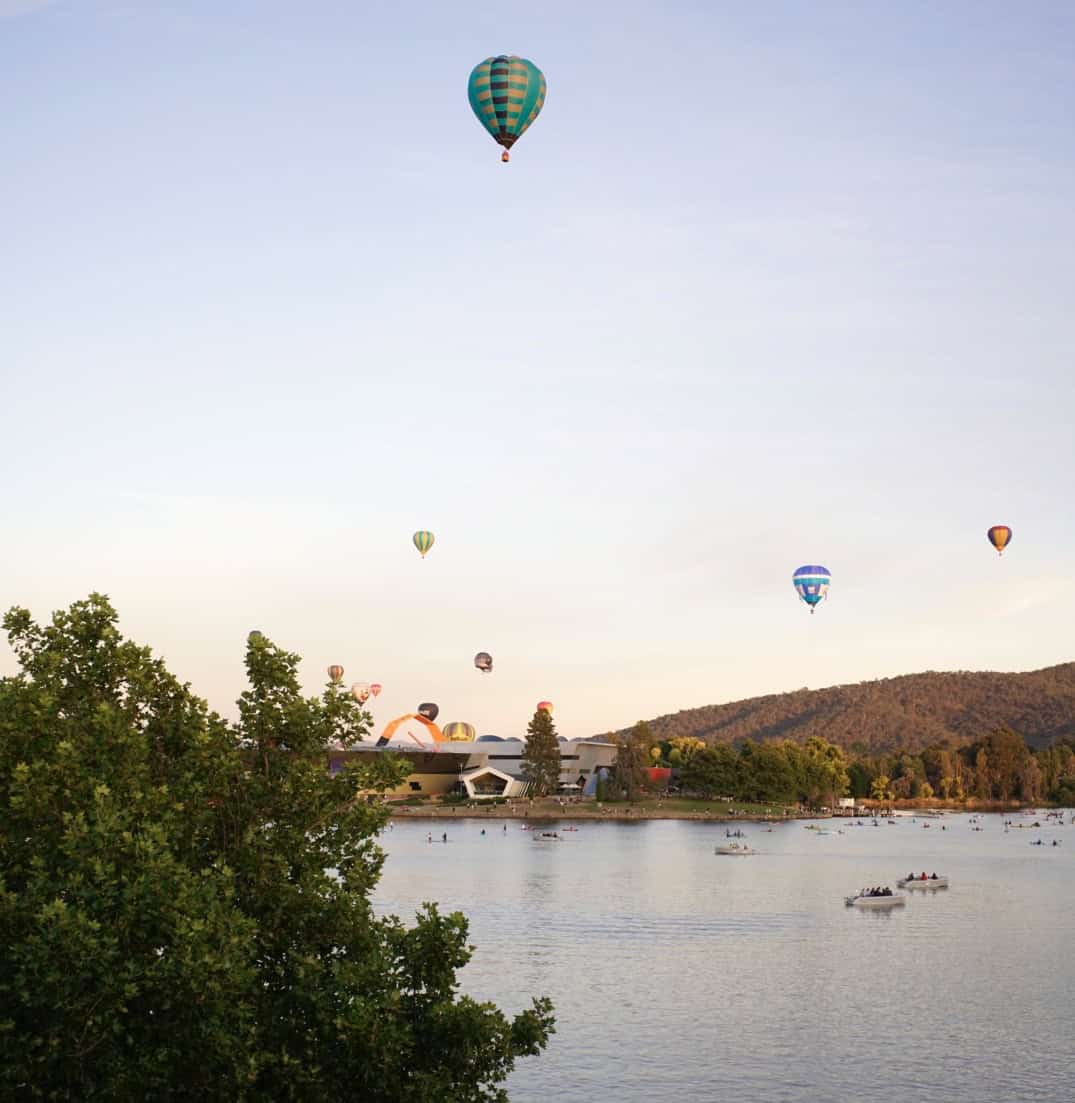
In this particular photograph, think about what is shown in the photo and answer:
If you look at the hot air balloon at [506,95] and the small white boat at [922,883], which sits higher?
the hot air balloon at [506,95]

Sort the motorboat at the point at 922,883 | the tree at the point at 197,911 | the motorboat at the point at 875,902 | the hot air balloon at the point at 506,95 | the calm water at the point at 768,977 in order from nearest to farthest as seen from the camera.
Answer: the tree at the point at 197,911 → the calm water at the point at 768,977 → the hot air balloon at the point at 506,95 → the motorboat at the point at 875,902 → the motorboat at the point at 922,883

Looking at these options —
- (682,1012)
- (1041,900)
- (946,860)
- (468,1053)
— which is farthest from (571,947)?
(946,860)

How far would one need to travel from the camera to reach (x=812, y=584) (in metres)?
164

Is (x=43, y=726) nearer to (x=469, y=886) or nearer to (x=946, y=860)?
(x=469, y=886)

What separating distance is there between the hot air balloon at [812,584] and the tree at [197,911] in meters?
137

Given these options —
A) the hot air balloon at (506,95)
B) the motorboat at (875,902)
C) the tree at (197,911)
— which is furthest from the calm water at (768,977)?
the hot air balloon at (506,95)

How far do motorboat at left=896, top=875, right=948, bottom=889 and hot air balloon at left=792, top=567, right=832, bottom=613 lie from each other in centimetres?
3890

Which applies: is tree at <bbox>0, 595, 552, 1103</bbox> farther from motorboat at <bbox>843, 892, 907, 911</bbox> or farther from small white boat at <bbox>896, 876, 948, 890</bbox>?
small white boat at <bbox>896, 876, 948, 890</bbox>

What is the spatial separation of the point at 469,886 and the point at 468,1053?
10173 cm

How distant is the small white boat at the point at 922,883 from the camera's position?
13175cm

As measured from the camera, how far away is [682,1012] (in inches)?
2724

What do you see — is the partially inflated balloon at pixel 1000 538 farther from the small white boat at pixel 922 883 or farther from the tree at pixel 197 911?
the tree at pixel 197 911

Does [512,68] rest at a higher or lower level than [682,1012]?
higher

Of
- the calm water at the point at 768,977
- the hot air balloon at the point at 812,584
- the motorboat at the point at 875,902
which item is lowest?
the calm water at the point at 768,977
